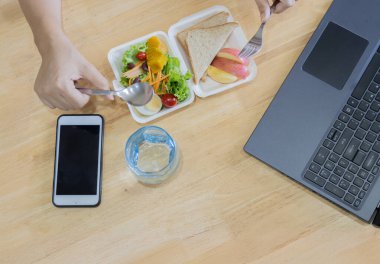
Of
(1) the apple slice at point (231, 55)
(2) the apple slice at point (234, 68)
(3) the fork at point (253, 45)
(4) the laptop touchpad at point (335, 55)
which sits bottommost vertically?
(2) the apple slice at point (234, 68)

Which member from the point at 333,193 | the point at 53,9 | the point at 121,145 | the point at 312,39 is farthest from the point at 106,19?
the point at 333,193

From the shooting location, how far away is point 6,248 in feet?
2.84

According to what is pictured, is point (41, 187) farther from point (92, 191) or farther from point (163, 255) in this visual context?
point (163, 255)

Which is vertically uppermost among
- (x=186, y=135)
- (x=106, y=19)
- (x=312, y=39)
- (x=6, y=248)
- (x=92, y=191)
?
(x=312, y=39)

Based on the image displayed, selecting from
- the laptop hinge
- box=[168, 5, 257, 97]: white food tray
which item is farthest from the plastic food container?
the laptop hinge

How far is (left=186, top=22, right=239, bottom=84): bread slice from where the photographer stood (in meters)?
0.92

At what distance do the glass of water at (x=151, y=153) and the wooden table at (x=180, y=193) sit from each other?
0.08 feet

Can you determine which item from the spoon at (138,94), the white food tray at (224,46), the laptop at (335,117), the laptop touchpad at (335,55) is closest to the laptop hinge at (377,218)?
the laptop at (335,117)

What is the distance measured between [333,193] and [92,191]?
1.45 feet

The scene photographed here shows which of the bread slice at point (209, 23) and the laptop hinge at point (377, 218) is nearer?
the laptop hinge at point (377, 218)

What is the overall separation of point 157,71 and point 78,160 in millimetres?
227

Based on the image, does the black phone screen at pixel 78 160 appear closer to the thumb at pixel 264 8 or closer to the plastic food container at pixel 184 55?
the plastic food container at pixel 184 55

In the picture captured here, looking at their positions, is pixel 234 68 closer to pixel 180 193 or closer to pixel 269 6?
pixel 269 6

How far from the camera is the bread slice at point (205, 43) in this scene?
92 cm
